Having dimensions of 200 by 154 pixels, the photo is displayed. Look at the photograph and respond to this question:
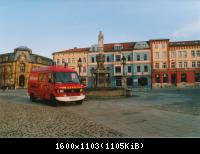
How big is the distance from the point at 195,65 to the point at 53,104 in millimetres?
46770

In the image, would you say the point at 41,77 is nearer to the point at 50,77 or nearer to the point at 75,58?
the point at 50,77

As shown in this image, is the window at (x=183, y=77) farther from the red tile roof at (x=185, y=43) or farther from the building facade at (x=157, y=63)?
the red tile roof at (x=185, y=43)

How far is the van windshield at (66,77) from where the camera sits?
13986 millimetres

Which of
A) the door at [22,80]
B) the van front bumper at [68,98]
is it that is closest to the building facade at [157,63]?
the door at [22,80]

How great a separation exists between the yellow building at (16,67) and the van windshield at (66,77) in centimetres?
5296

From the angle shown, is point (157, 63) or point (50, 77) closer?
point (50, 77)

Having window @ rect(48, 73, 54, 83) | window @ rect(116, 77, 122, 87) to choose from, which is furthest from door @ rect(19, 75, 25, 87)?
window @ rect(48, 73, 54, 83)

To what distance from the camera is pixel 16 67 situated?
211ft

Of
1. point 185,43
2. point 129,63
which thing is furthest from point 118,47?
point 185,43

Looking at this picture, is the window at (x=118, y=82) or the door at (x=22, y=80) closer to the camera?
the window at (x=118, y=82)

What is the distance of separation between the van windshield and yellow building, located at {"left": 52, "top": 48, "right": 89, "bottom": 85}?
4465 centimetres

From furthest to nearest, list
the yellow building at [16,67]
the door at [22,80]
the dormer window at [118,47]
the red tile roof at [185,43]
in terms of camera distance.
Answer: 1. the door at [22,80]
2. the yellow building at [16,67]
3. the dormer window at [118,47]
4. the red tile roof at [185,43]

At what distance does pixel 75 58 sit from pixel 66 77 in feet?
156

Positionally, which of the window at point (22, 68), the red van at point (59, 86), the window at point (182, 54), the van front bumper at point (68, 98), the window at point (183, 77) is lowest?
the van front bumper at point (68, 98)
